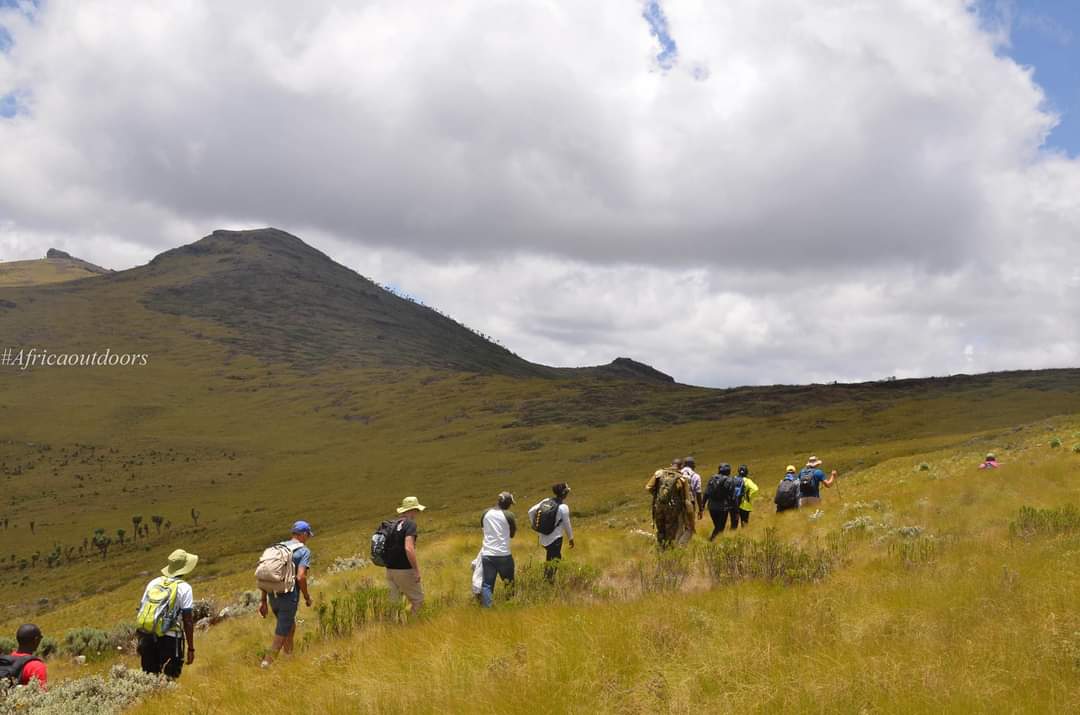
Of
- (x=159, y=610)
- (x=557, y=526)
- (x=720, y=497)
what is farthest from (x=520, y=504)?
(x=159, y=610)

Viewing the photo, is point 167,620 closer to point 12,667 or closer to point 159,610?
point 159,610

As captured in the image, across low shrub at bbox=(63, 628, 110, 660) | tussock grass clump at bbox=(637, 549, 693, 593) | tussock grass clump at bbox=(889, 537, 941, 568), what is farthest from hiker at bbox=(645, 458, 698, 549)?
low shrub at bbox=(63, 628, 110, 660)

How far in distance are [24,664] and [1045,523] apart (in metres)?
13.3

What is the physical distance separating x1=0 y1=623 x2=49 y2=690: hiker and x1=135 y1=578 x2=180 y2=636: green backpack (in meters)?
1.06

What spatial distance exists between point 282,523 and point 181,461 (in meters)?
42.6

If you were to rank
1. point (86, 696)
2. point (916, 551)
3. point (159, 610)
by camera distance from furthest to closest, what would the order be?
1. point (916, 551)
2. point (159, 610)
3. point (86, 696)

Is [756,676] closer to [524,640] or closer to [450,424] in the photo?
[524,640]

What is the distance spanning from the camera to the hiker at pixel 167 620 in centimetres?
762

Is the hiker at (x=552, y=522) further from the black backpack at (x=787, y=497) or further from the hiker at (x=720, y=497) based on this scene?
the black backpack at (x=787, y=497)

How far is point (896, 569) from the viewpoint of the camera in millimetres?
8609

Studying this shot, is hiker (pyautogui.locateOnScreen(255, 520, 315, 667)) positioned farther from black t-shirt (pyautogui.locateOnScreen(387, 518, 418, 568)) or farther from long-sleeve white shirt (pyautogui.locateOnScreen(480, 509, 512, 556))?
long-sleeve white shirt (pyautogui.locateOnScreen(480, 509, 512, 556))

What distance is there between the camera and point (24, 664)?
7.54 m

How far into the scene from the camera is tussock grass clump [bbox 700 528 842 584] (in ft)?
29.2

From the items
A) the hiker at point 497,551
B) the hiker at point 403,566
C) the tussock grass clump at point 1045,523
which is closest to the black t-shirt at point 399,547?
the hiker at point 403,566
